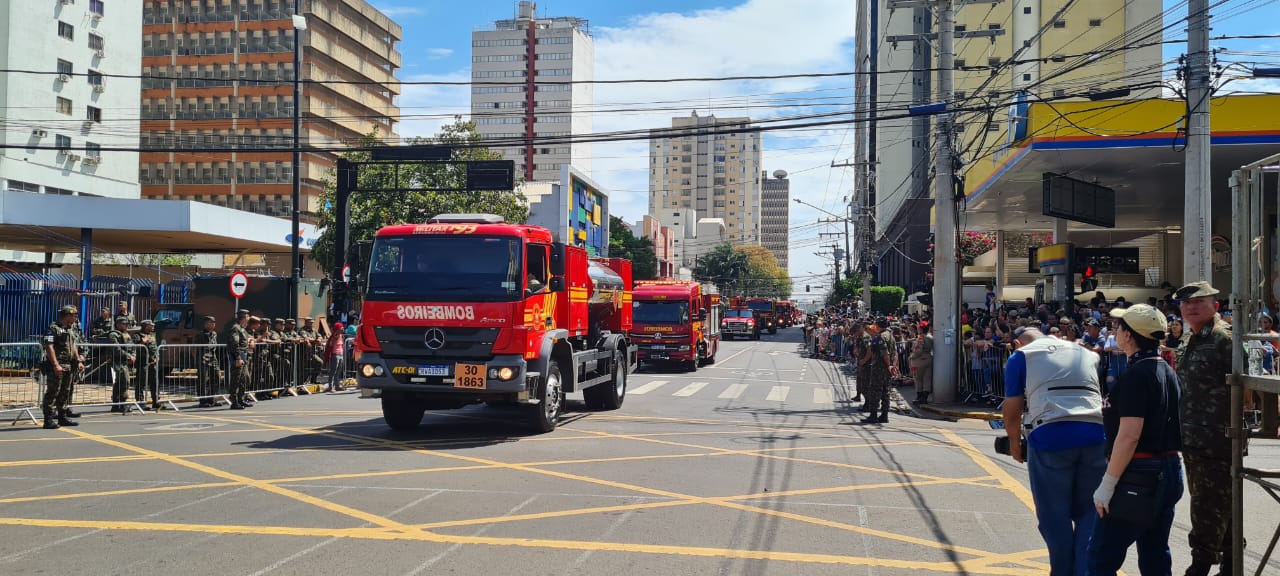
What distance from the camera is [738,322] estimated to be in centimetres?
5900

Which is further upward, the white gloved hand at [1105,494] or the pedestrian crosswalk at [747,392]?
the white gloved hand at [1105,494]

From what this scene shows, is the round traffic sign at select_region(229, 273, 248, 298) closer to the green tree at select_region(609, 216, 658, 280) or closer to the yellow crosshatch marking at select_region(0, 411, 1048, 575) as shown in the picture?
the yellow crosshatch marking at select_region(0, 411, 1048, 575)

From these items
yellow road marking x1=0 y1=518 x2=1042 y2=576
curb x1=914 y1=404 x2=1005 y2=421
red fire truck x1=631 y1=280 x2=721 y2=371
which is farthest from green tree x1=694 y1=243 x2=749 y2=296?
yellow road marking x1=0 y1=518 x2=1042 y2=576

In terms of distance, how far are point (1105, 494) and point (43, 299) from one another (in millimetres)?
26350

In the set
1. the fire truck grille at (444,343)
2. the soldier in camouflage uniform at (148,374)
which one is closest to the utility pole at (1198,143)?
the fire truck grille at (444,343)

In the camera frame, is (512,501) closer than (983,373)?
Yes

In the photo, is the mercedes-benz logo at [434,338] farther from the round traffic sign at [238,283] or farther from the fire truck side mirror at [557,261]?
the round traffic sign at [238,283]

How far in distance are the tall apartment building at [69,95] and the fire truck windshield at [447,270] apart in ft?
142

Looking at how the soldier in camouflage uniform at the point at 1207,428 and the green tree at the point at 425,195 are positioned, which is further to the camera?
the green tree at the point at 425,195

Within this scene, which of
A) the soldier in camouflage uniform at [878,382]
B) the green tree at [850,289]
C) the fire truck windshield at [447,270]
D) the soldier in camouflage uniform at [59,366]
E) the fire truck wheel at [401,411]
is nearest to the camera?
the fire truck windshield at [447,270]

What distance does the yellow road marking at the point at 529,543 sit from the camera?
20.8ft

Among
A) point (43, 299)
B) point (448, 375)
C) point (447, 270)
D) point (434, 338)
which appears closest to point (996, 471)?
point (448, 375)

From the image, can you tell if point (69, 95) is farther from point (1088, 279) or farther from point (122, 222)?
point (1088, 279)

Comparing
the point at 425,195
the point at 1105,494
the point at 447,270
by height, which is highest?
the point at 425,195
